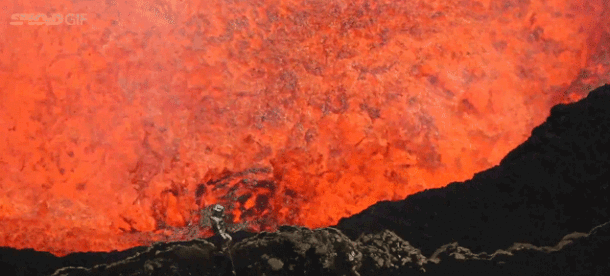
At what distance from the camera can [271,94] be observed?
90 cm

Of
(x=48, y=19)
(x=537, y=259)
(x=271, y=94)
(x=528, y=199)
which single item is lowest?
(x=537, y=259)

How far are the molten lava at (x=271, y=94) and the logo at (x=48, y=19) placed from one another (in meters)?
0.01

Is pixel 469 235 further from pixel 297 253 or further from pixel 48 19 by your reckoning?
pixel 48 19

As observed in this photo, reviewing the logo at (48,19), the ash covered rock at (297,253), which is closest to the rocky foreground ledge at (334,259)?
the ash covered rock at (297,253)

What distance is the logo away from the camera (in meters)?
0.89

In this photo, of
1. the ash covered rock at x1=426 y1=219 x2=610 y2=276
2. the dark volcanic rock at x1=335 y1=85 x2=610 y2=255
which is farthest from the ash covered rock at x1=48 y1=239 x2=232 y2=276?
the ash covered rock at x1=426 y1=219 x2=610 y2=276

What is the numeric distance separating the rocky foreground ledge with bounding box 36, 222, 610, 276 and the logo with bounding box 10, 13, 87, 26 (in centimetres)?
50

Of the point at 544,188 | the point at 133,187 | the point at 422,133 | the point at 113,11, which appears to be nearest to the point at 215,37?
the point at 113,11

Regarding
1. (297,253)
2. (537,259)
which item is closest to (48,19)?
(297,253)

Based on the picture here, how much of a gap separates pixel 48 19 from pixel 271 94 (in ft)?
1.57

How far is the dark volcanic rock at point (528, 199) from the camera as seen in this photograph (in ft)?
2.85

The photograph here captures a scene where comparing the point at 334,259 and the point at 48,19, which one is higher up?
the point at 48,19

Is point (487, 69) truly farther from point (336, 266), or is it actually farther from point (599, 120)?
point (336, 266)

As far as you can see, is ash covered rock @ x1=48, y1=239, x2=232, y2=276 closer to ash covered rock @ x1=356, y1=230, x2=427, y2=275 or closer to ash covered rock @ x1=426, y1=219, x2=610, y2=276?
ash covered rock @ x1=356, y1=230, x2=427, y2=275
